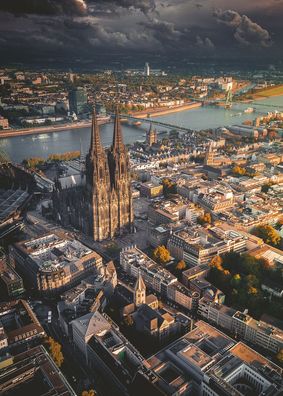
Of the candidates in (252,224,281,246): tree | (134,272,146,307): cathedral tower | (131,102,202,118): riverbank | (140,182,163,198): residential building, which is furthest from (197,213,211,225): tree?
(131,102,202,118): riverbank

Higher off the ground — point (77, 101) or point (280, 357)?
point (77, 101)

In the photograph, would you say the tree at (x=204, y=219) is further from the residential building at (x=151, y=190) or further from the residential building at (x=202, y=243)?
the residential building at (x=151, y=190)

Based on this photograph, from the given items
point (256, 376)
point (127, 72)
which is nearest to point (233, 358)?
point (256, 376)

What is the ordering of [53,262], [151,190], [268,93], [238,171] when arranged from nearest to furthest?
[53,262] → [151,190] → [238,171] → [268,93]

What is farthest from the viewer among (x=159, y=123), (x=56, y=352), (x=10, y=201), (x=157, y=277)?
(x=159, y=123)

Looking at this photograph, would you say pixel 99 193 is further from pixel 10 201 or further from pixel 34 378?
pixel 34 378

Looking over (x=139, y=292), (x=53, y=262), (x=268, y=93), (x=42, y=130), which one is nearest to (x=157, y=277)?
(x=139, y=292)

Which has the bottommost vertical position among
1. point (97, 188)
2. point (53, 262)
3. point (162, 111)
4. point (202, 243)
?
point (162, 111)

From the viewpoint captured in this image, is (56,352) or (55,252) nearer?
(56,352)
